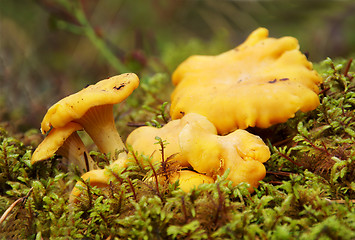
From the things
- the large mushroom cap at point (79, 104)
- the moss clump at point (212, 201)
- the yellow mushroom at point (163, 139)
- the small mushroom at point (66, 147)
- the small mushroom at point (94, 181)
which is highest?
the large mushroom cap at point (79, 104)

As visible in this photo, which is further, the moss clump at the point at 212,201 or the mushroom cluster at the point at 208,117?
the mushroom cluster at the point at 208,117

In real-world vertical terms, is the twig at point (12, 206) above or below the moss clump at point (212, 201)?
above

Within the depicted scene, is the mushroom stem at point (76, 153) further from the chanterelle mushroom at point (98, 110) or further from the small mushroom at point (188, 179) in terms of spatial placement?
the small mushroom at point (188, 179)

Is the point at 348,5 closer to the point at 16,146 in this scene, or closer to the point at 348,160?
the point at 348,160

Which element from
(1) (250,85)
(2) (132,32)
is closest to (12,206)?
(1) (250,85)

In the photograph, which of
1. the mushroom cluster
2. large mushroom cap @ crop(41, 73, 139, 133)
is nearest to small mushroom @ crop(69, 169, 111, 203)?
the mushroom cluster

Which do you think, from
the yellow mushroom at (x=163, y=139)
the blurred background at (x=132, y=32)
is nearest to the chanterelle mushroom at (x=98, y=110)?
the yellow mushroom at (x=163, y=139)

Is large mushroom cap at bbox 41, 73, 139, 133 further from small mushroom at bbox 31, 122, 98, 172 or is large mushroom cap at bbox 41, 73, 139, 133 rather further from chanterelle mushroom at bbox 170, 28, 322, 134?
chanterelle mushroom at bbox 170, 28, 322, 134
